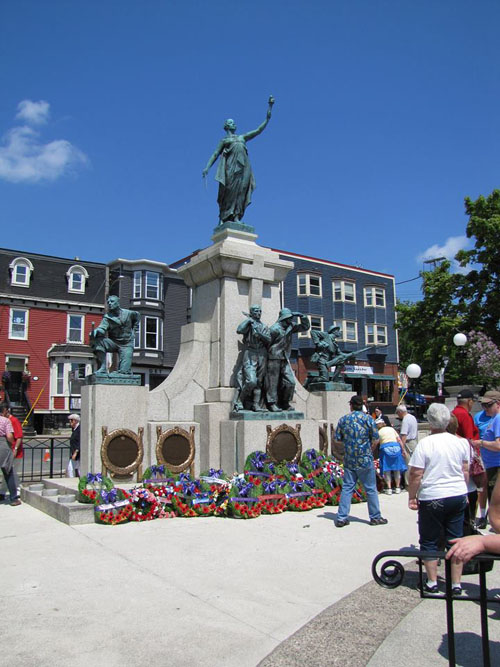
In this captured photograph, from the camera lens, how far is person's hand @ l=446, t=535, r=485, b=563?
2.85 meters

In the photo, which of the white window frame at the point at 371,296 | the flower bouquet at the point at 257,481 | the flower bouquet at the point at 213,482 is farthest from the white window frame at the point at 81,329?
the flower bouquet at the point at 257,481

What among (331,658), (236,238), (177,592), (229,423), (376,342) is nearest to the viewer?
(331,658)

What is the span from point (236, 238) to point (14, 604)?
847 cm

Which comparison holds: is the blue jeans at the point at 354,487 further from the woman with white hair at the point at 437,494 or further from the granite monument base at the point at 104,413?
the granite monument base at the point at 104,413

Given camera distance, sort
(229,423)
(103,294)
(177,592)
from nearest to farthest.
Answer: (177,592), (229,423), (103,294)

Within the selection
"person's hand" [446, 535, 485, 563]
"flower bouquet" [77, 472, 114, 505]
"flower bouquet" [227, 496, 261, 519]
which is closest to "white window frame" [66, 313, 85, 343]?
"flower bouquet" [77, 472, 114, 505]

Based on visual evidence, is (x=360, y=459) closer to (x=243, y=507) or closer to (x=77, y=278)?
(x=243, y=507)

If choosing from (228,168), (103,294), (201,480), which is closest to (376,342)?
(103,294)

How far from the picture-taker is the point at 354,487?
755 centimetres

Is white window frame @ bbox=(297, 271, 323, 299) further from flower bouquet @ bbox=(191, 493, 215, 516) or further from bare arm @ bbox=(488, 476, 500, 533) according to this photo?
bare arm @ bbox=(488, 476, 500, 533)

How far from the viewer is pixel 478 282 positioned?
1253 inches

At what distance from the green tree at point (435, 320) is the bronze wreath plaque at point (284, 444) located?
73.9ft

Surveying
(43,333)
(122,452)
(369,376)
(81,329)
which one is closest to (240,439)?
(122,452)

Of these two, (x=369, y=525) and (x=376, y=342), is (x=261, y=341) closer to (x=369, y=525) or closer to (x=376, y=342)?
(x=369, y=525)
